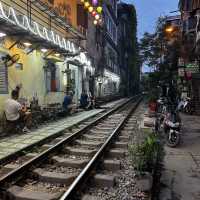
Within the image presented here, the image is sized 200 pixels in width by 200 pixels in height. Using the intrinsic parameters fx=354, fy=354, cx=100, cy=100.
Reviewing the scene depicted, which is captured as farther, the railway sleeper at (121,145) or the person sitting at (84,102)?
the person sitting at (84,102)

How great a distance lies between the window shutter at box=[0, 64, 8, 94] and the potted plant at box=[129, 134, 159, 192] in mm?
7194

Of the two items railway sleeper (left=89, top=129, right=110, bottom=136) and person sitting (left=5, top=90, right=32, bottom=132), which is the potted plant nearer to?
railway sleeper (left=89, top=129, right=110, bottom=136)

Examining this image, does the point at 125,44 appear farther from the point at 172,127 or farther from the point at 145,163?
the point at 145,163

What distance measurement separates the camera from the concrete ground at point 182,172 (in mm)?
6219

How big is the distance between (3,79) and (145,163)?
791cm

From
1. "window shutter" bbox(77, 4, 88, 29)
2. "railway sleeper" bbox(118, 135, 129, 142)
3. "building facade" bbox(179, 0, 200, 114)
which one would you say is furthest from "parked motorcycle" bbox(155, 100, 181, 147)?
"window shutter" bbox(77, 4, 88, 29)

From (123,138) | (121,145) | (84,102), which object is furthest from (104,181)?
(84,102)

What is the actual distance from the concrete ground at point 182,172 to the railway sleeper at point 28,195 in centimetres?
184

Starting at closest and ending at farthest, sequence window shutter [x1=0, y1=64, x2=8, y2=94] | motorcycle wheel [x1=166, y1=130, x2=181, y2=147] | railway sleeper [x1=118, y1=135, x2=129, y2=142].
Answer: motorcycle wheel [x1=166, y1=130, x2=181, y2=147] < railway sleeper [x1=118, y1=135, x2=129, y2=142] < window shutter [x1=0, y1=64, x2=8, y2=94]

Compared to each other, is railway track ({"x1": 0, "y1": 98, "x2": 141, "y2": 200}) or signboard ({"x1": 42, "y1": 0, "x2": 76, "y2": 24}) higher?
signboard ({"x1": 42, "y1": 0, "x2": 76, "y2": 24})

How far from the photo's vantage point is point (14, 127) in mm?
12242

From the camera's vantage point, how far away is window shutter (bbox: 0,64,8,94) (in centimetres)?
1284

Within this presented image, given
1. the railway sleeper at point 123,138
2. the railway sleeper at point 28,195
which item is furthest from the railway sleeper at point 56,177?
the railway sleeper at point 123,138

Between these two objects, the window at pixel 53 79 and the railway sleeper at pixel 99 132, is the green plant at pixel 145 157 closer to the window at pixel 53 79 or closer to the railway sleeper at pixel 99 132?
the railway sleeper at pixel 99 132
